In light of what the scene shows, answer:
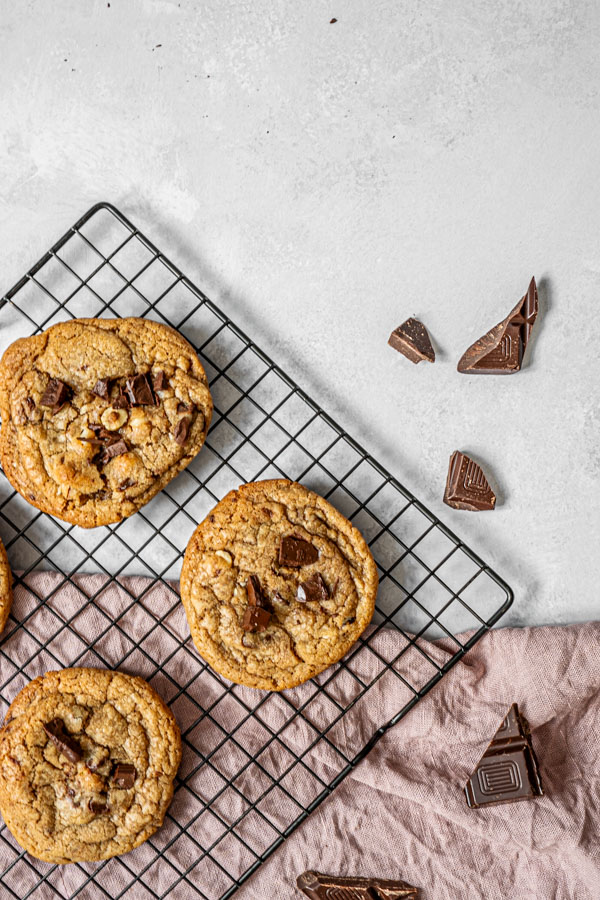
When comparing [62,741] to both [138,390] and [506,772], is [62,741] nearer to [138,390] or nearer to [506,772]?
[138,390]

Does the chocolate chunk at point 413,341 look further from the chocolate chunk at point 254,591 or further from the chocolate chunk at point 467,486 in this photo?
the chocolate chunk at point 254,591

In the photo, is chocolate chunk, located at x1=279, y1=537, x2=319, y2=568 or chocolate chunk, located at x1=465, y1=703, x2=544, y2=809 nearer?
chocolate chunk, located at x1=279, y1=537, x2=319, y2=568

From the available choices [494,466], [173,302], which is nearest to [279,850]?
[494,466]

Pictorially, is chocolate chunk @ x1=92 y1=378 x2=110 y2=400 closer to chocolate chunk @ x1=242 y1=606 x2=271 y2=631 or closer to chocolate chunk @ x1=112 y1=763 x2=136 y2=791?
chocolate chunk @ x1=242 y1=606 x2=271 y2=631

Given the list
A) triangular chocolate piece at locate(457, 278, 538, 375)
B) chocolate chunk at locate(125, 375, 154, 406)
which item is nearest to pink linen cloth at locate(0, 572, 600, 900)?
chocolate chunk at locate(125, 375, 154, 406)

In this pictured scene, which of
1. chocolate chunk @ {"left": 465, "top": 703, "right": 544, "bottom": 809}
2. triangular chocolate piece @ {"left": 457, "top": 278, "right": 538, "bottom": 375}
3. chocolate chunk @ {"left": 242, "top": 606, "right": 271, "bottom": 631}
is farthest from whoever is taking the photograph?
triangular chocolate piece @ {"left": 457, "top": 278, "right": 538, "bottom": 375}

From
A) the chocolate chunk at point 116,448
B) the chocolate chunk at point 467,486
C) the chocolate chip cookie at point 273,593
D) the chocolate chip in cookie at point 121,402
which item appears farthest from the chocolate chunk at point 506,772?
the chocolate chip in cookie at point 121,402

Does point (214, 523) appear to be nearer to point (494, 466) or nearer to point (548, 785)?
point (494, 466)
